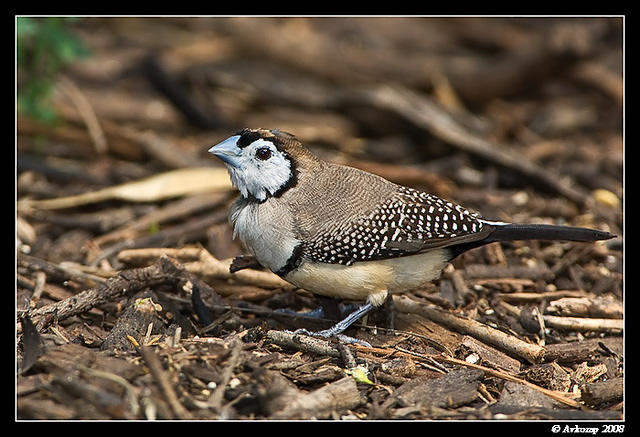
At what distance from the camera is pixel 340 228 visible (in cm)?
485

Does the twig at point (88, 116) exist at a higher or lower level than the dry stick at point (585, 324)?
higher

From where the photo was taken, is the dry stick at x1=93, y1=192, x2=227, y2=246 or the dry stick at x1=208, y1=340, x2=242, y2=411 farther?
the dry stick at x1=93, y1=192, x2=227, y2=246

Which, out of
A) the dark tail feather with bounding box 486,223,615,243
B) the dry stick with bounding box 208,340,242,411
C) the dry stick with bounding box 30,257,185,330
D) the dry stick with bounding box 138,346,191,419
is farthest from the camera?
the dark tail feather with bounding box 486,223,615,243

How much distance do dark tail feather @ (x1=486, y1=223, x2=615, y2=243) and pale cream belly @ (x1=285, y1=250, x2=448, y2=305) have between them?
0.46 meters

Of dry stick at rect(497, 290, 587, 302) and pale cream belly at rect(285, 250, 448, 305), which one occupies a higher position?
pale cream belly at rect(285, 250, 448, 305)

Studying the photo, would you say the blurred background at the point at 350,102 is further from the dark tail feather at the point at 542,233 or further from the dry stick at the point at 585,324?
the dark tail feather at the point at 542,233

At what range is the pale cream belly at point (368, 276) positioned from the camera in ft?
15.9

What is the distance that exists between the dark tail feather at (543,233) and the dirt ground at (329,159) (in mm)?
649

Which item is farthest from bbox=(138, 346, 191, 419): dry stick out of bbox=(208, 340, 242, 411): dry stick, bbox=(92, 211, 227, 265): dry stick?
bbox=(92, 211, 227, 265): dry stick

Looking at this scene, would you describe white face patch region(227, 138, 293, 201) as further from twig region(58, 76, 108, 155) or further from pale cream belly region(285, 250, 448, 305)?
twig region(58, 76, 108, 155)

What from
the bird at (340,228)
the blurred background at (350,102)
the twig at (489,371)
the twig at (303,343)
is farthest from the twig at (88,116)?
the twig at (489,371)

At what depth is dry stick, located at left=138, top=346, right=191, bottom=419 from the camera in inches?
→ 144

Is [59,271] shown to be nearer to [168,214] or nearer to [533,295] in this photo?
[168,214]

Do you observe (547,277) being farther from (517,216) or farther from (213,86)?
(213,86)
